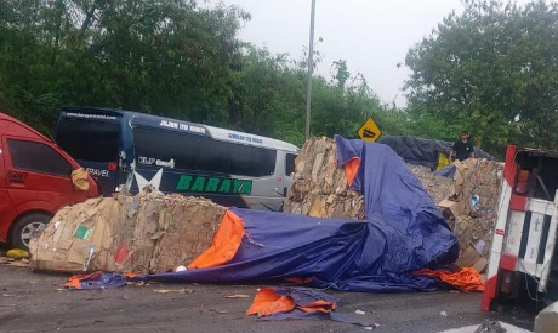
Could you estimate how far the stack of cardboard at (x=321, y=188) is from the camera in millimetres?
10266

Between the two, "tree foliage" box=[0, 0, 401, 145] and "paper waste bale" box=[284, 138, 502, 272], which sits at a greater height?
"tree foliage" box=[0, 0, 401, 145]

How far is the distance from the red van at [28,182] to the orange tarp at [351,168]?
179 inches

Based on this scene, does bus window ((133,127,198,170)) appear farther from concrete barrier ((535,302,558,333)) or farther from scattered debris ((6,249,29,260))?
concrete barrier ((535,302,558,333))

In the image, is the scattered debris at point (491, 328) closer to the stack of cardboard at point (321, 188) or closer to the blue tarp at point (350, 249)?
the blue tarp at point (350, 249)

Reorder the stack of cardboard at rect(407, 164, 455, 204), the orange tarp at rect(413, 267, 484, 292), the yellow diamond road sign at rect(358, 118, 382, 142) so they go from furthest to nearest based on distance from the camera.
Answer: the yellow diamond road sign at rect(358, 118, 382, 142) → the stack of cardboard at rect(407, 164, 455, 204) → the orange tarp at rect(413, 267, 484, 292)

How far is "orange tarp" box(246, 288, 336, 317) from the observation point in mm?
7121

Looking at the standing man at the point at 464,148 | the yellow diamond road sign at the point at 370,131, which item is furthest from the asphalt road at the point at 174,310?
the yellow diamond road sign at the point at 370,131

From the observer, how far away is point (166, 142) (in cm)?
1354

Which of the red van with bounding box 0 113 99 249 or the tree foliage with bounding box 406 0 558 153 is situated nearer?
the red van with bounding box 0 113 99 249

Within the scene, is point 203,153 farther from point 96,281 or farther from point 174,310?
point 174,310

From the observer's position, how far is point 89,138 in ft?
41.5

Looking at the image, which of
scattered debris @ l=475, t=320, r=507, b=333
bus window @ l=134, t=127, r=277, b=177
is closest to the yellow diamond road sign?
bus window @ l=134, t=127, r=277, b=177

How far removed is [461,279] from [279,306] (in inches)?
141

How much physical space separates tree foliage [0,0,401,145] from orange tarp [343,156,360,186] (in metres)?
8.41
